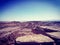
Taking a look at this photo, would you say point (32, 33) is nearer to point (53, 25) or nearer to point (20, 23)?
point (20, 23)

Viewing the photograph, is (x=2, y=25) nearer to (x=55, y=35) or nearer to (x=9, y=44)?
(x=9, y=44)

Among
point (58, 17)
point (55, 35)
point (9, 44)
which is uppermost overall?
point (58, 17)

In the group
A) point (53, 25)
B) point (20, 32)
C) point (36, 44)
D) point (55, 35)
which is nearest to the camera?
point (36, 44)

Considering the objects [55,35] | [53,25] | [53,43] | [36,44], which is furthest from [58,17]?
[36,44]

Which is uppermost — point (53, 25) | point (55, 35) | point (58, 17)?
point (58, 17)

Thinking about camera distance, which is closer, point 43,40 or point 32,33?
point 43,40

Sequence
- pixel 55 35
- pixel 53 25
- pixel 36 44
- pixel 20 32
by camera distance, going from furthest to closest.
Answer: pixel 53 25
pixel 20 32
pixel 55 35
pixel 36 44

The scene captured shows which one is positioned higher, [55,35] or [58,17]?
[58,17]

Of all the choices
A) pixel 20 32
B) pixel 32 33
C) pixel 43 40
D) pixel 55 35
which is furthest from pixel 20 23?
pixel 55 35

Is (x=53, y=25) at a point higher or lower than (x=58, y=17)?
lower
